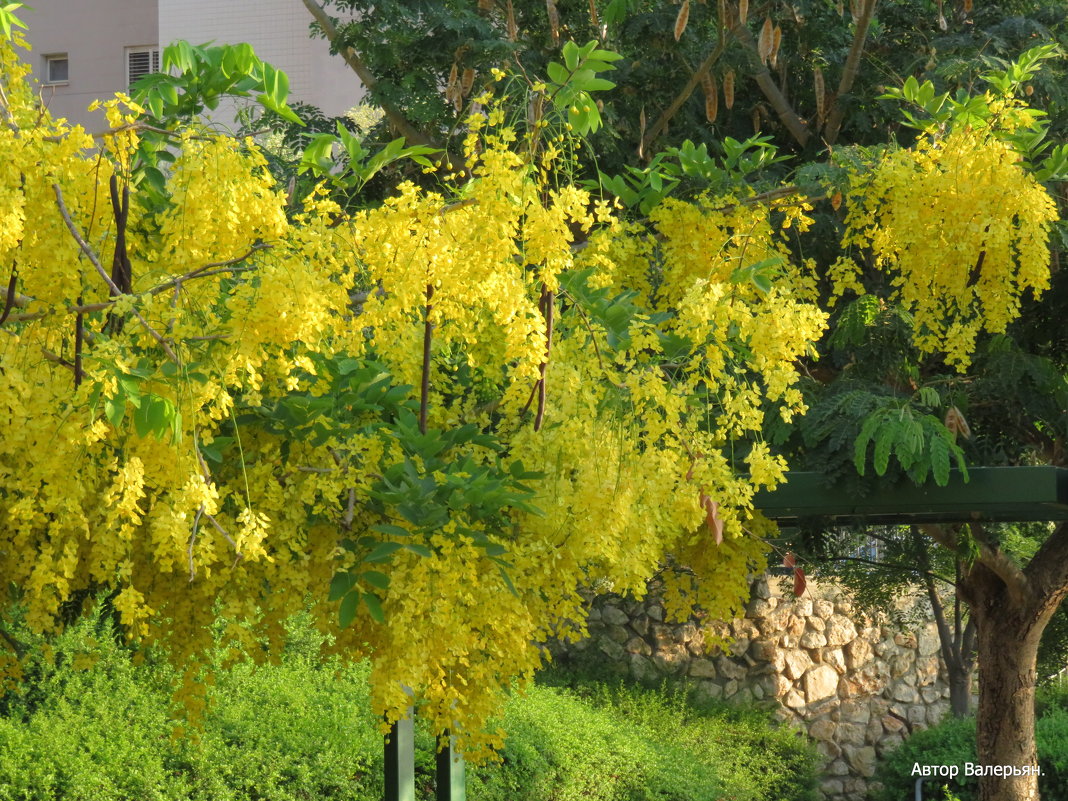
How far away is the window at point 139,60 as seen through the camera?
41.3 ft

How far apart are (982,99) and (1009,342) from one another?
4.58 feet

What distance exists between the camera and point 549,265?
330 cm

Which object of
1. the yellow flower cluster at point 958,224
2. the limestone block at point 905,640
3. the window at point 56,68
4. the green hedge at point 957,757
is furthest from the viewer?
the window at point 56,68

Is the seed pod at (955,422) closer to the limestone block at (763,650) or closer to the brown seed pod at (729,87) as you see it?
the brown seed pod at (729,87)

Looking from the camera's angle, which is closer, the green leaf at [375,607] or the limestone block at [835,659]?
the green leaf at [375,607]

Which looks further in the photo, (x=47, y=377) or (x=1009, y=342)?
(x=1009, y=342)

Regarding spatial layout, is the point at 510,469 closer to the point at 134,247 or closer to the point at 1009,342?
the point at 134,247

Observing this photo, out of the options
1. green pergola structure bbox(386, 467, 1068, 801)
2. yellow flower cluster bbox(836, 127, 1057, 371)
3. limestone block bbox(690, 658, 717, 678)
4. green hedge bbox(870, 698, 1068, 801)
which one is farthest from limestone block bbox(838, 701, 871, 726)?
yellow flower cluster bbox(836, 127, 1057, 371)

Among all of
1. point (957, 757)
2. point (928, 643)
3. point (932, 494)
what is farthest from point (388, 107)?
point (928, 643)

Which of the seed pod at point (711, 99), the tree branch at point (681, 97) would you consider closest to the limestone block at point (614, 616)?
the tree branch at point (681, 97)

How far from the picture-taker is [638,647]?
1187cm

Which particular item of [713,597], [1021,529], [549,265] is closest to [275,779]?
[713,597]

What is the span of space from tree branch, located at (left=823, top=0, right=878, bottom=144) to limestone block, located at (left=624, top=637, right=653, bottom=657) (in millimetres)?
6670

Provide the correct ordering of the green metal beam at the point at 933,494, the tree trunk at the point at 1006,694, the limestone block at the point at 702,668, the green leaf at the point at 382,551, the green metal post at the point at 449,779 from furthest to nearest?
the limestone block at the point at 702,668 < the tree trunk at the point at 1006,694 < the green metal post at the point at 449,779 < the green metal beam at the point at 933,494 < the green leaf at the point at 382,551
